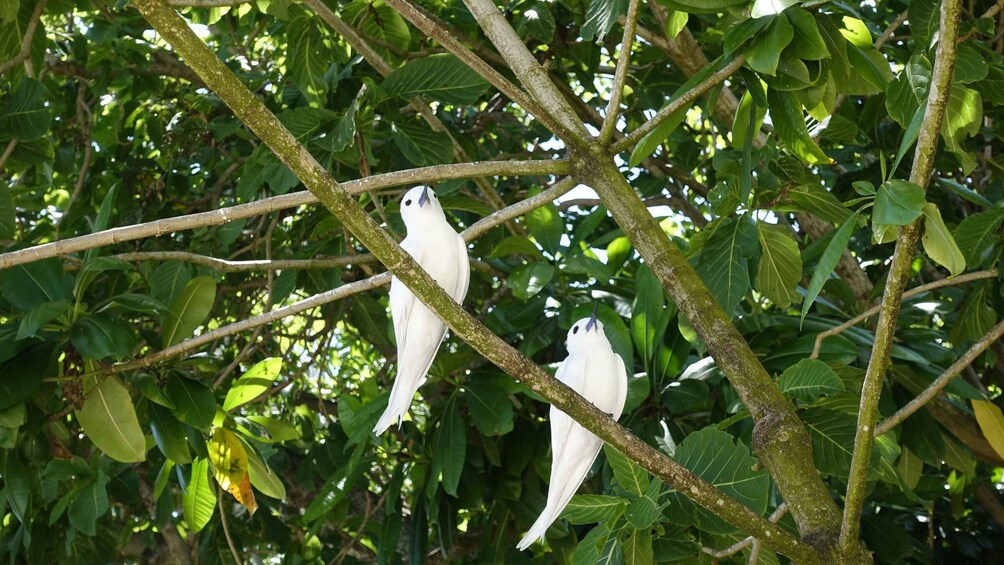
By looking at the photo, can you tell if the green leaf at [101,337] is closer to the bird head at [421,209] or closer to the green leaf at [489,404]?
the bird head at [421,209]

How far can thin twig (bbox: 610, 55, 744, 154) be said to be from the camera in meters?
1.63

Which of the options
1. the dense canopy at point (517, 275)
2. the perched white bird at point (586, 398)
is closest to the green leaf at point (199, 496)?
the dense canopy at point (517, 275)

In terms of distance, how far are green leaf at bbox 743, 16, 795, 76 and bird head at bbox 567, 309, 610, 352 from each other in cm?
71

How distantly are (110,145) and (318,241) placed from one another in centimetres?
128

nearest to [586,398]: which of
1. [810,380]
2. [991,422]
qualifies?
[810,380]

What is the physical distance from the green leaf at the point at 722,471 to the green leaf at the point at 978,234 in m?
0.91

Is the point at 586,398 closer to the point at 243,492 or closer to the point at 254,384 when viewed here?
the point at 243,492

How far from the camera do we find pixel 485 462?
293 cm

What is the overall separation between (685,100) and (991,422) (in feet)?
4.54

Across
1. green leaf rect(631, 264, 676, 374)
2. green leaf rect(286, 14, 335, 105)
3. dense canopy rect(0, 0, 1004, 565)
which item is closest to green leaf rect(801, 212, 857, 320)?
dense canopy rect(0, 0, 1004, 565)

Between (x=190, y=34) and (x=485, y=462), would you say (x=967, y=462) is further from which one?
(x=190, y=34)

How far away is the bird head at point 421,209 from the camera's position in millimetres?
2068

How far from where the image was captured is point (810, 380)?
5.22 ft

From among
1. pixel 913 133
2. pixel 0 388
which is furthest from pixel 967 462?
pixel 0 388
